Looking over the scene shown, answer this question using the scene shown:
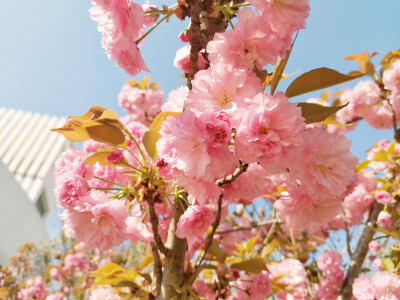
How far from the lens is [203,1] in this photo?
76cm

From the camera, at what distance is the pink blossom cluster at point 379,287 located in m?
1.39

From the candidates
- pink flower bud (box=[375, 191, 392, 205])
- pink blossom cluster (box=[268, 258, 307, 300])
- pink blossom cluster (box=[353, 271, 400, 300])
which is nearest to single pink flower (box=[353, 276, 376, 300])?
pink blossom cluster (box=[353, 271, 400, 300])

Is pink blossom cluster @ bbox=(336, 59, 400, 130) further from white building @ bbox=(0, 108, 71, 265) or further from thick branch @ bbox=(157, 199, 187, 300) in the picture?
white building @ bbox=(0, 108, 71, 265)

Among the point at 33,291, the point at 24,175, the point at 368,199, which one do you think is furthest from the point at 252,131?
the point at 24,175

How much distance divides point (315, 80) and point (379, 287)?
49.6 inches

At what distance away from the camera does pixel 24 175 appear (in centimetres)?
1484

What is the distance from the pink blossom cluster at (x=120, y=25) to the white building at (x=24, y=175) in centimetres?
1296

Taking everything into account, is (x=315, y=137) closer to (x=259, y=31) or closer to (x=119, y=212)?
(x=259, y=31)

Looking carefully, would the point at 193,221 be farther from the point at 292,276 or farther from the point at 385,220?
the point at 385,220

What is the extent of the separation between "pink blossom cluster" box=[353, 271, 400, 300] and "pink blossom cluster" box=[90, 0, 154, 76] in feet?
4.56

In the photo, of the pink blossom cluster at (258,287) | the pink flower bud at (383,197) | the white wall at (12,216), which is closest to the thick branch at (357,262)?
the pink flower bud at (383,197)

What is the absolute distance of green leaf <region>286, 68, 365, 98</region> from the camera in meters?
0.62

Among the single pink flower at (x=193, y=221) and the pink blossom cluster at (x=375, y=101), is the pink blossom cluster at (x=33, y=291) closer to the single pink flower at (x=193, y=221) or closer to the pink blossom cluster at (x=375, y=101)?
the single pink flower at (x=193, y=221)

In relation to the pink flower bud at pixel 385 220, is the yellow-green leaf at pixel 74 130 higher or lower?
lower
